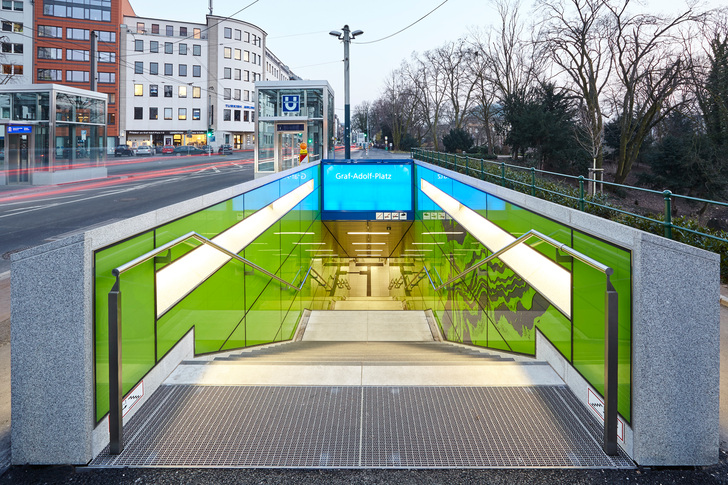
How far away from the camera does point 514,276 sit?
735 cm

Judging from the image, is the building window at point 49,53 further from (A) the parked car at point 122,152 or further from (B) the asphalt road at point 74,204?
(B) the asphalt road at point 74,204

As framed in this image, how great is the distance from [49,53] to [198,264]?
77.5 meters

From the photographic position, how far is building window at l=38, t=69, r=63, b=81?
6994cm

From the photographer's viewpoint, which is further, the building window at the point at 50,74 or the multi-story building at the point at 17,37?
the building window at the point at 50,74

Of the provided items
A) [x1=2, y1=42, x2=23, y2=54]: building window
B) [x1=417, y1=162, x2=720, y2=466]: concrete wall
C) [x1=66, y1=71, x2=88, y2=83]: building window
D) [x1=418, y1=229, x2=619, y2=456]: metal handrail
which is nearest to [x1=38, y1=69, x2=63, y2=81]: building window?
[x1=66, y1=71, x2=88, y2=83]: building window

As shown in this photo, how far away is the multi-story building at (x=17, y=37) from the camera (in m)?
66.2

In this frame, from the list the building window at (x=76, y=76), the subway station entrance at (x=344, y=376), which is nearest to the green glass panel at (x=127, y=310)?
the subway station entrance at (x=344, y=376)

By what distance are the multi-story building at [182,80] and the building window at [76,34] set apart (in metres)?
4.57

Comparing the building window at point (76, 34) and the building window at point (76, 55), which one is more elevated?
the building window at point (76, 34)

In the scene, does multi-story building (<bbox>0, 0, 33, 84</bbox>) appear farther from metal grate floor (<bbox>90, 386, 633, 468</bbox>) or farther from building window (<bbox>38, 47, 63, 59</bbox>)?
metal grate floor (<bbox>90, 386, 633, 468</bbox>)

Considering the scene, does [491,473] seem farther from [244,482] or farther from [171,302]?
[171,302]

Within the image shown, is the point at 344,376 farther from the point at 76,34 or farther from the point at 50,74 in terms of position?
the point at 76,34

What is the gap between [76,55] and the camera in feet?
236

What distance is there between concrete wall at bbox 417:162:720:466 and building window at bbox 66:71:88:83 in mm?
81026
